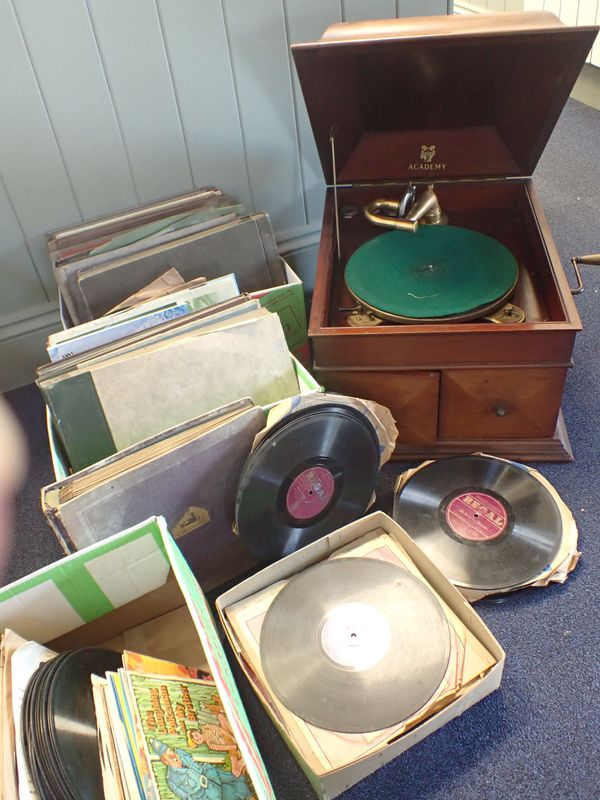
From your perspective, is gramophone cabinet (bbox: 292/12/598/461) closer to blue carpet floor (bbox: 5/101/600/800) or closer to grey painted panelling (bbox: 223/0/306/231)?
blue carpet floor (bbox: 5/101/600/800)

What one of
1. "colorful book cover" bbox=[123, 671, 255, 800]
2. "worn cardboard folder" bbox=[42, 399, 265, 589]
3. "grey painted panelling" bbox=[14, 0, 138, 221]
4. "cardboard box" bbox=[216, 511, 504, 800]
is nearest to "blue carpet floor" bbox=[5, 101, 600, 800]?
"cardboard box" bbox=[216, 511, 504, 800]

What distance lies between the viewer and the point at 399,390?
55.2 inches

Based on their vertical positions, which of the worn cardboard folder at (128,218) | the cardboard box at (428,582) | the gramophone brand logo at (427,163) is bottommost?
the cardboard box at (428,582)

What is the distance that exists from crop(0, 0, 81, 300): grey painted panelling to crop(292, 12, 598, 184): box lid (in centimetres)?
63

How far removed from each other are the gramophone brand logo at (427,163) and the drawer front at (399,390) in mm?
509

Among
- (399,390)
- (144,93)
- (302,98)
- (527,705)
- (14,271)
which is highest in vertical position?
(144,93)

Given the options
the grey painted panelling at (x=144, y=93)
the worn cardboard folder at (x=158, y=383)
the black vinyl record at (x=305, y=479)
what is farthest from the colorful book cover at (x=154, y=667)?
the grey painted panelling at (x=144, y=93)

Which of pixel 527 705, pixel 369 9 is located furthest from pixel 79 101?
pixel 527 705

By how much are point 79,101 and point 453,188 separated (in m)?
0.89

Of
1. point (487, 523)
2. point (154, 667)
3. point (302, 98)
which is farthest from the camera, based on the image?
point (302, 98)

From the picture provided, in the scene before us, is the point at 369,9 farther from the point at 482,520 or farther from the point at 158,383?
the point at 482,520

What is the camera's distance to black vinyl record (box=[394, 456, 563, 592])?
1.26 metres

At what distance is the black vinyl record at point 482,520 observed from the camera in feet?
4.14

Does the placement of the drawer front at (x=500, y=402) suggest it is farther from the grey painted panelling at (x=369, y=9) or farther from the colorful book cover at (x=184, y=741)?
the grey painted panelling at (x=369, y=9)
